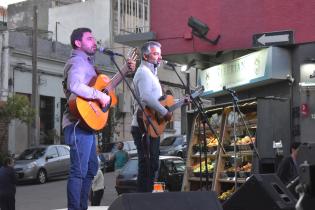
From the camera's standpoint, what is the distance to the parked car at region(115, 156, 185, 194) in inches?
639

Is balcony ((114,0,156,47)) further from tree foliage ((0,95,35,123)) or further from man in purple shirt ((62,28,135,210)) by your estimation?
man in purple shirt ((62,28,135,210))

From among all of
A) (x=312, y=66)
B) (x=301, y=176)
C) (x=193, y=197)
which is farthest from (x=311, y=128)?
(x=301, y=176)

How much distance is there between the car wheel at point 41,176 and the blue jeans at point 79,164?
17590 mm

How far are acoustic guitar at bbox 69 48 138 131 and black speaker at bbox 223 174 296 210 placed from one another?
4.58 ft

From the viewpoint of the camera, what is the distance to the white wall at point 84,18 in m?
37.8

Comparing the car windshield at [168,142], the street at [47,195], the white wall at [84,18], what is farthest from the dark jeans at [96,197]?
the white wall at [84,18]

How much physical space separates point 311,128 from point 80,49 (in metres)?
6.59

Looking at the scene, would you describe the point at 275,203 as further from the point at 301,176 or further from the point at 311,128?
the point at 311,128

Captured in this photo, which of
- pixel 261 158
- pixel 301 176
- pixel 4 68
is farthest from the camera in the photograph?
pixel 4 68

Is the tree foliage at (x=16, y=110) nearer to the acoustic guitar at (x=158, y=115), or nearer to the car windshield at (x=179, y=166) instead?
the car windshield at (x=179, y=166)

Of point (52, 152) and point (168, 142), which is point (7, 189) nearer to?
point (52, 152)

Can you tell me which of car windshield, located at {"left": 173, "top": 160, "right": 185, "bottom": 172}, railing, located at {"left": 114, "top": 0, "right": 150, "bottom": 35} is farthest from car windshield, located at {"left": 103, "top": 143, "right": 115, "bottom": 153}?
railing, located at {"left": 114, "top": 0, "right": 150, "bottom": 35}

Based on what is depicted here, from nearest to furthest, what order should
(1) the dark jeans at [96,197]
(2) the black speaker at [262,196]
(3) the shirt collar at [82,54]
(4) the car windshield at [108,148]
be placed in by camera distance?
(2) the black speaker at [262,196] → (3) the shirt collar at [82,54] → (1) the dark jeans at [96,197] → (4) the car windshield at [108,148]

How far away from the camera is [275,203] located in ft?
17.0
